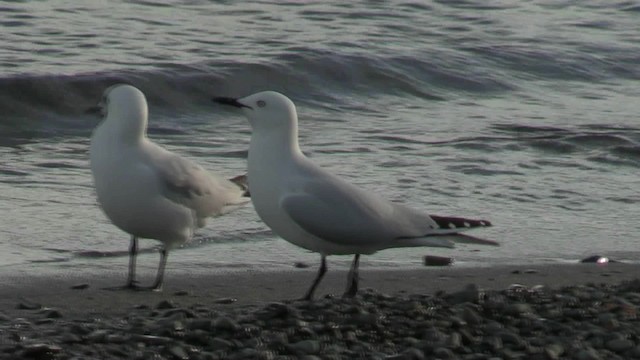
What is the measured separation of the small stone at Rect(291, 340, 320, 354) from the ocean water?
2580mm

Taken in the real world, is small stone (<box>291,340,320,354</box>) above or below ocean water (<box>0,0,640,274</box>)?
above

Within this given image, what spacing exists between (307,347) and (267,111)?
1889 millimetres

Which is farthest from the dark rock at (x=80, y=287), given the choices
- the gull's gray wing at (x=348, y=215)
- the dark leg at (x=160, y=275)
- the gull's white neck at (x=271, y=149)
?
the gull's gray wing at (x=348, y=215)

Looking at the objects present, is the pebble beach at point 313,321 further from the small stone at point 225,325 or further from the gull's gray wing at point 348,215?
the gull's gray wing at point 348,215

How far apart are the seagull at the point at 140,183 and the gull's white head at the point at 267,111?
1.50 ft

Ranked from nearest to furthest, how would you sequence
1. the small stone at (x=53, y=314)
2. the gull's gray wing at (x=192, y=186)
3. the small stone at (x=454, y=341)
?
the small stone at (x=454, y=341) < the small stone at (x=53, y=314) < the gull's gray wing at (x=192, y=186)

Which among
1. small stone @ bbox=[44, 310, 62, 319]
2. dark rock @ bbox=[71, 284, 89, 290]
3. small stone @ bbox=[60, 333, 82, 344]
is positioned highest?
small stone @ bbox=[60, 333, 82, 344]

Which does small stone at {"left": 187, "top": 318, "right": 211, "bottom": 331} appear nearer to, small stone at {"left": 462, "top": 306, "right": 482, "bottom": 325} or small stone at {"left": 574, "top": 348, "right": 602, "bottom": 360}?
small stone at {"left": 462, "top": 306, "right": 482, "bottom": 325}

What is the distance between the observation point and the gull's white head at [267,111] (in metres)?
7.14

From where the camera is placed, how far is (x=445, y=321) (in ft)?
19.8

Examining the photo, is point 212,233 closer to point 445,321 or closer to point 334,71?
point 445,321

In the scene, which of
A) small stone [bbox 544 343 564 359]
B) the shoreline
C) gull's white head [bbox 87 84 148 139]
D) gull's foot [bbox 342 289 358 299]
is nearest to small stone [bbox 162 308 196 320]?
the shoreline

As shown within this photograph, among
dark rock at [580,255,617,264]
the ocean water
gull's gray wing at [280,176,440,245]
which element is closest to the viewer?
gull's gray wing at [280,176,440,245]

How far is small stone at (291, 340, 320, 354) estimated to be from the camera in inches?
219
